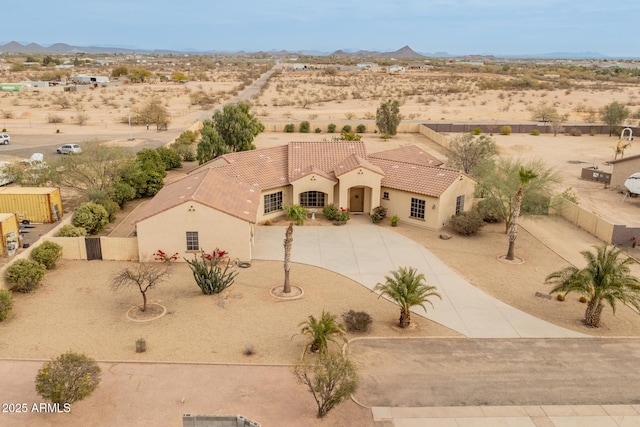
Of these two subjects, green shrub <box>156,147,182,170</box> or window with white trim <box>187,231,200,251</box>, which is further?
green shrub <box>156,147,182,170</box>

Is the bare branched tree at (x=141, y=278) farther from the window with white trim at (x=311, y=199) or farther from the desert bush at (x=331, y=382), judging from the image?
the window with white trim at (x=311, y=199)

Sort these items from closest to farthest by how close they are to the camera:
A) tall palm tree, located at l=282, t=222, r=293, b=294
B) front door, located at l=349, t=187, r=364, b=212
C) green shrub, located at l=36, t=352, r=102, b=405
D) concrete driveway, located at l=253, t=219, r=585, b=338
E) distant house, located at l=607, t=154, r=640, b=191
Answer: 1. green shrub, located at l=36, t=352, r=102, b=405
2. concrete driveway, located at l=253, t=219, r=585, b=338
3. tall palm tree, located at l=282, t=222, r=293, b=294
4. front door, located at l=349, t=187, r=364, b=212
5. distant house, located at l=607, t=154, r=640, b=191

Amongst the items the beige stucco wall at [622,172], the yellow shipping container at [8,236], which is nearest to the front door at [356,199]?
the yellow shipping container at [8,236]

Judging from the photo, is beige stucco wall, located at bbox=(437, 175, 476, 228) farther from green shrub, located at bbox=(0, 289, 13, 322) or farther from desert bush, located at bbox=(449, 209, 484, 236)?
green shrub, located at bbox=(0, 289, 13, 322)

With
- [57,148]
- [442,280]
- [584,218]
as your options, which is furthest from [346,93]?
[442,280]

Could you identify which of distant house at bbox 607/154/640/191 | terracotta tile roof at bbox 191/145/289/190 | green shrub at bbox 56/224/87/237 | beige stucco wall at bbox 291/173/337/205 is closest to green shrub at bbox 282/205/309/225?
beige stucco wall at bbox 291/173/337/205

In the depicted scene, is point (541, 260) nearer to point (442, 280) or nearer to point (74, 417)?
point (442, 280)
